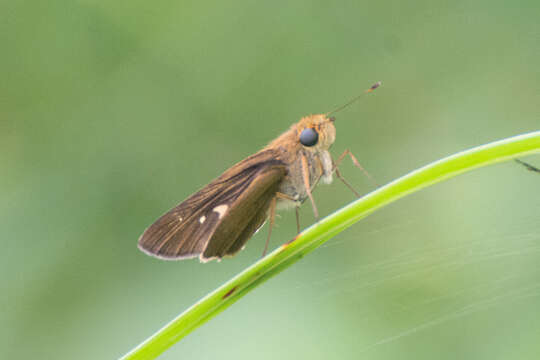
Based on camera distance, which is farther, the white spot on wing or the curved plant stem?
the white spot on wing

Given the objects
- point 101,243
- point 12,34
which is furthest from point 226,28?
point 101,243

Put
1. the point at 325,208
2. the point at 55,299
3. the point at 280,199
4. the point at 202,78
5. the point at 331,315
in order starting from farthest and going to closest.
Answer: the point at 202,78 → the point at 325,208 → the point at 55,299 → the point at 331,315 → the point at 280,199

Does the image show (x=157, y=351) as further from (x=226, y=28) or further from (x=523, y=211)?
(x=226, y=28)

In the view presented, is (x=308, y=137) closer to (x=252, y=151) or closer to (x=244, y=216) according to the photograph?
(x=244, y=216)

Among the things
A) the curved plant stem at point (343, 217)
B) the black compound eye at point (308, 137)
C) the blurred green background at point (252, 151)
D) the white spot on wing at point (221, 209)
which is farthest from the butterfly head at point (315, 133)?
the curved plant stem at point (343, 217)

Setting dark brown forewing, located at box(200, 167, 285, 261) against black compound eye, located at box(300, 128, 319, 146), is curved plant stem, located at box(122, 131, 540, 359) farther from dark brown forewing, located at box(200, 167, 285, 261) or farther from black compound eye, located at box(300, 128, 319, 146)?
black compound eye, located at box(300, 128, 319, 146)

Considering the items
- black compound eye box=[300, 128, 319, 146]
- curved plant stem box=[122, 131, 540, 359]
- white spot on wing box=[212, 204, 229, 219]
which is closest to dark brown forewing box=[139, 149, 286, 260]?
white spot on wing box=[212, 204, 229, 219]

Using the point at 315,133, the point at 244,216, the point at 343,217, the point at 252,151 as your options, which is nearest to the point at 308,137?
the point at 315,133
